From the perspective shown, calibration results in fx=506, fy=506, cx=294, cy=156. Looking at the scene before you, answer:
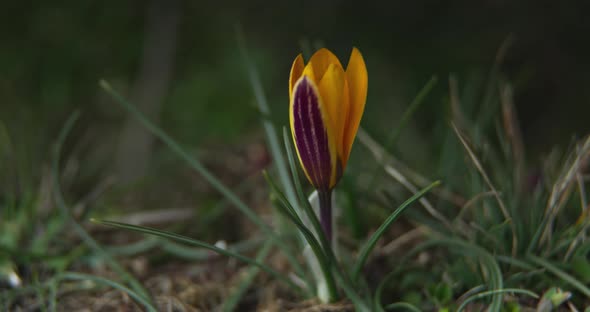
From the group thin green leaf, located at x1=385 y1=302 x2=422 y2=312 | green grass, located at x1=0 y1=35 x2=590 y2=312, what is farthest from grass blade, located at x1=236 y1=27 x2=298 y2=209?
thin green leaf, located at x1=385 y1=302 x2=422 y2=312

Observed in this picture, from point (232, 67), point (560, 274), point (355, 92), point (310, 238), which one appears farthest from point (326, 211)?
point (232, 67)

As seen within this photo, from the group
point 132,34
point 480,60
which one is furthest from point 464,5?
point 132,34

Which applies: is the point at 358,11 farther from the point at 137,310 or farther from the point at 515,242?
the point at 137,310

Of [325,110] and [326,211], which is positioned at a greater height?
[325,110]

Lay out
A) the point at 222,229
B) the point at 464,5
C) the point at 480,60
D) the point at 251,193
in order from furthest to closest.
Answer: the point at 480,60 < the point at 464,5 < the point at 251,193 < the point at 222,229

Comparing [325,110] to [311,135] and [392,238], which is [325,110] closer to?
[311,135]

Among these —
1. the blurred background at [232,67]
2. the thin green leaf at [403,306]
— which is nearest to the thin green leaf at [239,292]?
the thin green leaf at [403,306]
